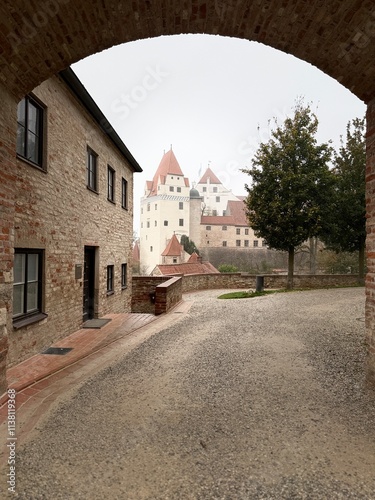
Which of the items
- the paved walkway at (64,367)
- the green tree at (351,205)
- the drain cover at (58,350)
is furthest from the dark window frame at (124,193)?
the green tree at (351,205)

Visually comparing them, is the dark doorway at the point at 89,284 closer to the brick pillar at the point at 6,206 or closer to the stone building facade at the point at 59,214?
the stone building facade at the point at 59,214

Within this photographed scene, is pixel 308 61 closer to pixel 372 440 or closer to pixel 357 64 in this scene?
pixel 357 64

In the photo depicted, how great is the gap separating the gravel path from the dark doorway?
397 centimetres

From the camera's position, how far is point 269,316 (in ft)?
28.4

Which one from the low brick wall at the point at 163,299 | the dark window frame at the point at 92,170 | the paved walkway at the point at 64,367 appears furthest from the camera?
the low brick wall at the point at 163,299

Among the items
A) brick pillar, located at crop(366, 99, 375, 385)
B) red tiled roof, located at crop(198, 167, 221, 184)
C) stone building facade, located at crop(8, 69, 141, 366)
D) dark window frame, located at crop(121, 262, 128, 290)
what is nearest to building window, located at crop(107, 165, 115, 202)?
stone building facade, located at crop(8, 69, 141, 366)

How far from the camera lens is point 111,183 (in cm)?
1040

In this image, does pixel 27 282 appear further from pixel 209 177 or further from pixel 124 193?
pixel 209 177

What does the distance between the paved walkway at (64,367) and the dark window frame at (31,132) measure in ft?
11.3

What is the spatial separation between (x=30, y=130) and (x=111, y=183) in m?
4.89

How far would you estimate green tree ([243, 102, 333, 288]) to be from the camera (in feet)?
54.6

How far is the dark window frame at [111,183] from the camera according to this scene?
10043 millimetres

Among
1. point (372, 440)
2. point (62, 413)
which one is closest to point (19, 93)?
point (62, 413)

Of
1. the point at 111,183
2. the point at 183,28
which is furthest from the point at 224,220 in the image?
the point at 183,28
